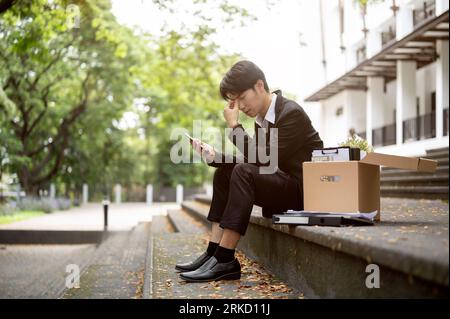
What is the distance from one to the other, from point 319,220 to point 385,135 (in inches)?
685

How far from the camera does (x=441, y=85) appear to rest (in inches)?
600

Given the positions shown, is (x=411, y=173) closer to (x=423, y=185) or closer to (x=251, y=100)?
(x=423, y=185)

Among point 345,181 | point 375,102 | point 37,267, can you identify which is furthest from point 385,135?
point 345,181

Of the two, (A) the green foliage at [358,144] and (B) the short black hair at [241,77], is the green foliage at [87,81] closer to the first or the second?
(B) the short black hair at [241,77]

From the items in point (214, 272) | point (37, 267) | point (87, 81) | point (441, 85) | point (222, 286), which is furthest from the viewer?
point (87, 81)

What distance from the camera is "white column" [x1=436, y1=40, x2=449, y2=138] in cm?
1502

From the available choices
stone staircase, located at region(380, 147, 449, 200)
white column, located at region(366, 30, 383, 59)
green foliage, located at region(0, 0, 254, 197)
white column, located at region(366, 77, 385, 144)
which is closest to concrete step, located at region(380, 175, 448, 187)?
stone staircase, located at region(380, 147, 449, 200)

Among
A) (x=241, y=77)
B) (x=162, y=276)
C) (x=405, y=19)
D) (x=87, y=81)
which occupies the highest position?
(x=405, y=19)

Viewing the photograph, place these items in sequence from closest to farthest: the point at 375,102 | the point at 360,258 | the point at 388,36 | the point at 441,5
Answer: the point at 360,258 → the point at 441,5 → the point at 388,36 → the point at 375,102

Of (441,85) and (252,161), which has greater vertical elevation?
(441,85)

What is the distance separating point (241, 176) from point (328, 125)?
73.9ft

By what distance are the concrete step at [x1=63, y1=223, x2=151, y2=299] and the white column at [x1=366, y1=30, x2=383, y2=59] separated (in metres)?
13.1
